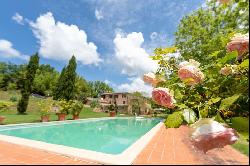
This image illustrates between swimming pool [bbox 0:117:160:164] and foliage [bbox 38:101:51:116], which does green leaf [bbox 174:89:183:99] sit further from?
foliage [bbox 38:101:51:116]

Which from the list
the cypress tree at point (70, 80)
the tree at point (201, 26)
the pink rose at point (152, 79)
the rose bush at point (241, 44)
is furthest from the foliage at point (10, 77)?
the rose bush at point (241, 44)

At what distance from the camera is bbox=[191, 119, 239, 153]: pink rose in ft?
2.38

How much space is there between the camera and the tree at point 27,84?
27766 millimetres

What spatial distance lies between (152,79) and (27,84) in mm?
30179

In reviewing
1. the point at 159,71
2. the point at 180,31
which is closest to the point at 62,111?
the point at 180,31

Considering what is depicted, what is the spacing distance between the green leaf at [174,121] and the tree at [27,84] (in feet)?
96.9

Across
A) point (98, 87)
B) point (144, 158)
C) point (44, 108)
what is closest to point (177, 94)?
point (144, 158)

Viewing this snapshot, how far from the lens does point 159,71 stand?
1.44 meters

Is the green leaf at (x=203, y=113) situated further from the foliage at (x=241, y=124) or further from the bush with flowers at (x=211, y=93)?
the foliage at (x=241, y=124)

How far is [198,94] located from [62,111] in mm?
22855

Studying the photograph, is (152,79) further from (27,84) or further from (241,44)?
(27,84)

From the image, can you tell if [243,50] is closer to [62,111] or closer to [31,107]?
[62,111]

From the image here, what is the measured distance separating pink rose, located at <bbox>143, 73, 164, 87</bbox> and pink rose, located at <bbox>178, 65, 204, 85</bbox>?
240mm

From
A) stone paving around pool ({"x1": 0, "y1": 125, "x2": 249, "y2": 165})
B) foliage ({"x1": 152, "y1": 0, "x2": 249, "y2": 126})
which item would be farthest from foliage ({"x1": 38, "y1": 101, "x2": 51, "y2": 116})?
foliage ({"x1": 152, "y1": 0, "x2": 249, "y2": 126})
